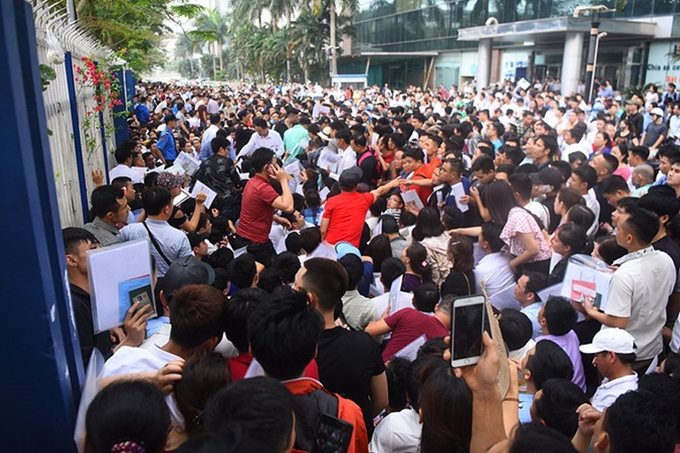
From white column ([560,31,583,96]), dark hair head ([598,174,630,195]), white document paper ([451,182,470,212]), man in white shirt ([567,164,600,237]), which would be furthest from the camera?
white column ([560,31,583,96])

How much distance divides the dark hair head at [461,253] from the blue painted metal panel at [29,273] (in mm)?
2988

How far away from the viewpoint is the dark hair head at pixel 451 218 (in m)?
5.16

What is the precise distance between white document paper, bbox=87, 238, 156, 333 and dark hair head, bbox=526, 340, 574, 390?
6.39ft

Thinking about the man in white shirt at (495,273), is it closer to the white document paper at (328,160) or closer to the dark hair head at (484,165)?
the dark hair head at (484,165)

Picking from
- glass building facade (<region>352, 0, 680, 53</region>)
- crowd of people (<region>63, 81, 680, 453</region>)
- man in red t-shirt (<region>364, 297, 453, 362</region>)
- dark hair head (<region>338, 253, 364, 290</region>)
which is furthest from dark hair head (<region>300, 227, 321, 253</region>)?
glass building facade (<region>352, 0, 680, 53</region>)

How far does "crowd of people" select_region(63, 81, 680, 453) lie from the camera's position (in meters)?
1.90

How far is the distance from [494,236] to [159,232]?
2.70 meters

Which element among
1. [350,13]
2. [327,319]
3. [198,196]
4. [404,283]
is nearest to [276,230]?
[198,196]

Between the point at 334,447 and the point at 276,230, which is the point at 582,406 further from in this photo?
the point at 276,230

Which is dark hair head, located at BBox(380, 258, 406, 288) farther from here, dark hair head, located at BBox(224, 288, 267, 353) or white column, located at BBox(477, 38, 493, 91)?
white column, located at BBox(477, 38, 493, 91)

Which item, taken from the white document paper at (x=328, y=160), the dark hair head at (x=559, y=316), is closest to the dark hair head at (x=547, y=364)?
the dark hair head at (x=559, y=316)

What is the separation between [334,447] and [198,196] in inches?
145

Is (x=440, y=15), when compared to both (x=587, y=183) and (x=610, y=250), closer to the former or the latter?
(x=587, y=183)

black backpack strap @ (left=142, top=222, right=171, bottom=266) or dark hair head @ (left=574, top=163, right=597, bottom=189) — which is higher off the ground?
dark hair head @ (left=574, top=163, right=597, bottom=189)
